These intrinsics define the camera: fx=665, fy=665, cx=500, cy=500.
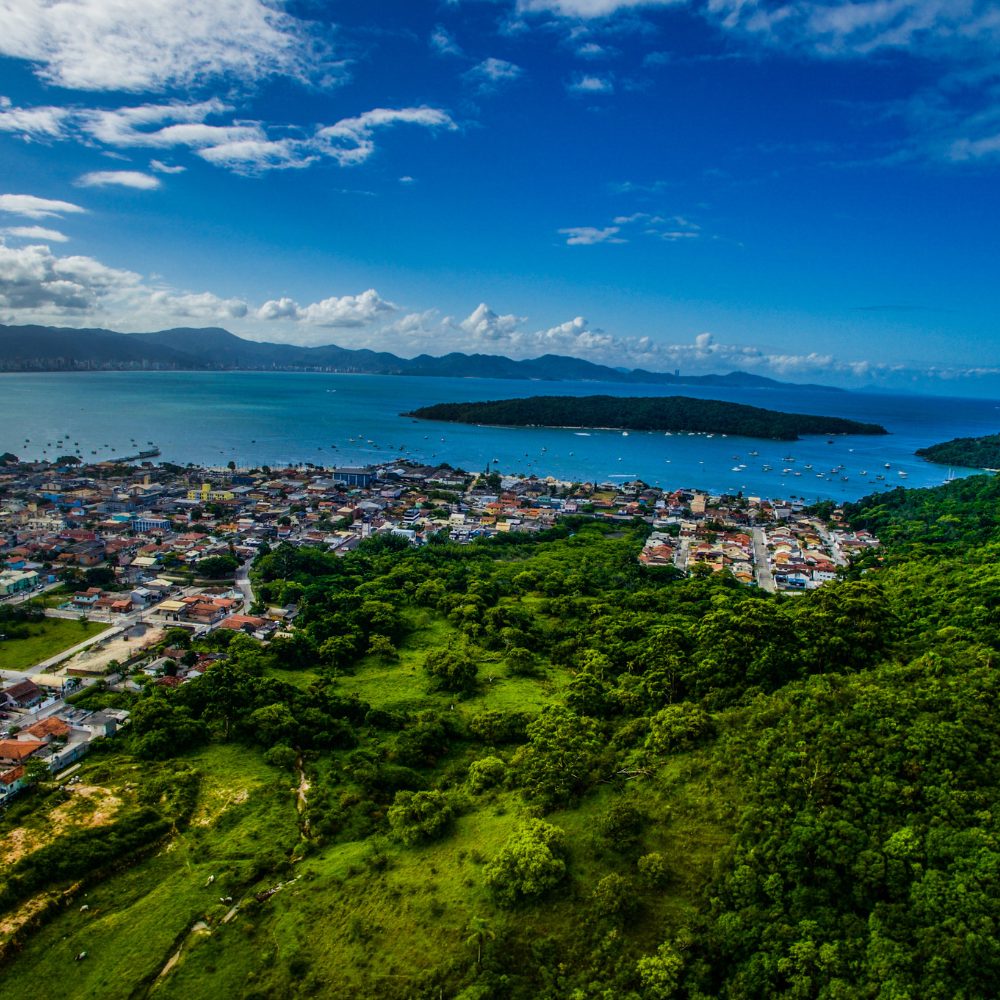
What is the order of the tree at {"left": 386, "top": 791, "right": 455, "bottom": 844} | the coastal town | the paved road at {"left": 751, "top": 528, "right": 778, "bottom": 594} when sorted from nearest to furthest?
the tree at {"left": 386, "top": 791, "right": 455, "bottom": 844} < the coastal town < the paved road at {"left": 751, "top": 528, "right": 778, "bottom": 594}

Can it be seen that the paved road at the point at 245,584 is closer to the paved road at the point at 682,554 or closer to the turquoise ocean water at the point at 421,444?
the paved road at the point at 682,554

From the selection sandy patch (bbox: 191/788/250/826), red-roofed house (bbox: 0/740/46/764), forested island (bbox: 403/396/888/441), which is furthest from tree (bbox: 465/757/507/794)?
forested island (bbox: 403/396/888/441)

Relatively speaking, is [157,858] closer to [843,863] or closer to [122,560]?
[843,863]

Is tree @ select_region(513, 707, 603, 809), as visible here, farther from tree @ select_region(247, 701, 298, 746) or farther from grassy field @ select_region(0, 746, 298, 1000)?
tree @ select_region(247, 701, 298, 746)

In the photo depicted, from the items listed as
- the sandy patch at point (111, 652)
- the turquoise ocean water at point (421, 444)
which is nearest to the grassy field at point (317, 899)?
the sandy patch at point (111, 652)

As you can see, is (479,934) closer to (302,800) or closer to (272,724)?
(302,800)

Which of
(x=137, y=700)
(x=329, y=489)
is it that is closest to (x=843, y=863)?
(x=137, y=700)
